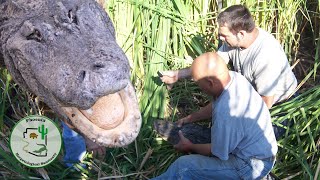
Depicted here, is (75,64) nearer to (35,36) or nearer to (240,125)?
(35,36)

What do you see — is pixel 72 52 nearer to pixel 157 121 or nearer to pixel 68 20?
pixel 68 20

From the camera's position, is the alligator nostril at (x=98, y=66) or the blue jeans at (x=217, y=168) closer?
the alligator nostril at (x=98, y=66)

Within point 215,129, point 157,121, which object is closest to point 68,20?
point 215,129

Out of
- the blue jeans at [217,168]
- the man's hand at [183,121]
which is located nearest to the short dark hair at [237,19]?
the man's hand at [183,121]

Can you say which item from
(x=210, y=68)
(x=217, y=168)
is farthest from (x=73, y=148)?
(x=210, y=68)

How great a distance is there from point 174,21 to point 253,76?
0.77 meters

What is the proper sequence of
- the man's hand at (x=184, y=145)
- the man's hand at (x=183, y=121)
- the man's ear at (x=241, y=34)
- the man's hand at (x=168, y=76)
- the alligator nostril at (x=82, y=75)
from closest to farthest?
the alligator nostril at (x=82, y=75), the man's hand at (x=184, y=145), the man's ear at (x=241, y=34), the man's hand at (x=183, y=121), the man's hand at (x=168, y=76)

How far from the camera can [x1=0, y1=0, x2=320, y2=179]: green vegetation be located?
268 centimetres

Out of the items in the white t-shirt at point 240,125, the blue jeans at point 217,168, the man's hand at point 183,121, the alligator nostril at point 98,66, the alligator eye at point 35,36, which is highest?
the alligator eye at point 35,36

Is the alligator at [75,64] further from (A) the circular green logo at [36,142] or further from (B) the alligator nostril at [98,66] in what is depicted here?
(A) the circular green logo at [36,142]

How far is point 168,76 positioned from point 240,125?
36.6 inches

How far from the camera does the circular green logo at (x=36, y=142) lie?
1785 millimetres

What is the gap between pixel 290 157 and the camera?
270 centimetres

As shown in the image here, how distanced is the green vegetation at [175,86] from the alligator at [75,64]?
0.94 meters
